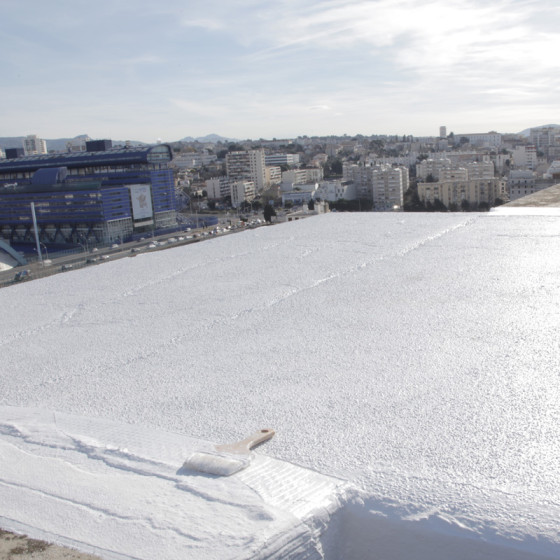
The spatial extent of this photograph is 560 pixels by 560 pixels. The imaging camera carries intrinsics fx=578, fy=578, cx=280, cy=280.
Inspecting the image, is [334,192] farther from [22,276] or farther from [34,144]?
[34,144]

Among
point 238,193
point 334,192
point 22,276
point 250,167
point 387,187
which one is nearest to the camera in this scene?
point 22,276

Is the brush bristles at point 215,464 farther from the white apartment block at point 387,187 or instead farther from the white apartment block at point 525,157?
the white apartment block at point 525,157

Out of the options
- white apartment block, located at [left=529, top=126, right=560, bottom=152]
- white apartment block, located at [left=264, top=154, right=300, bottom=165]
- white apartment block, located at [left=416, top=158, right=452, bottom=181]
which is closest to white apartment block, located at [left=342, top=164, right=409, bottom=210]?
white apartment block, located at [left=416, top=158, right=452, bottom=181]

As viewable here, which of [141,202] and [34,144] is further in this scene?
[34,144]

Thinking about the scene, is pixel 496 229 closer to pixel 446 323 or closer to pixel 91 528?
pixel 446 323

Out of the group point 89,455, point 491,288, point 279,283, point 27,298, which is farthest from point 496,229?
point 89,455

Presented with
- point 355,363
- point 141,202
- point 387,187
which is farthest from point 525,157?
point 355,363

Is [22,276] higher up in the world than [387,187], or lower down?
lower down
